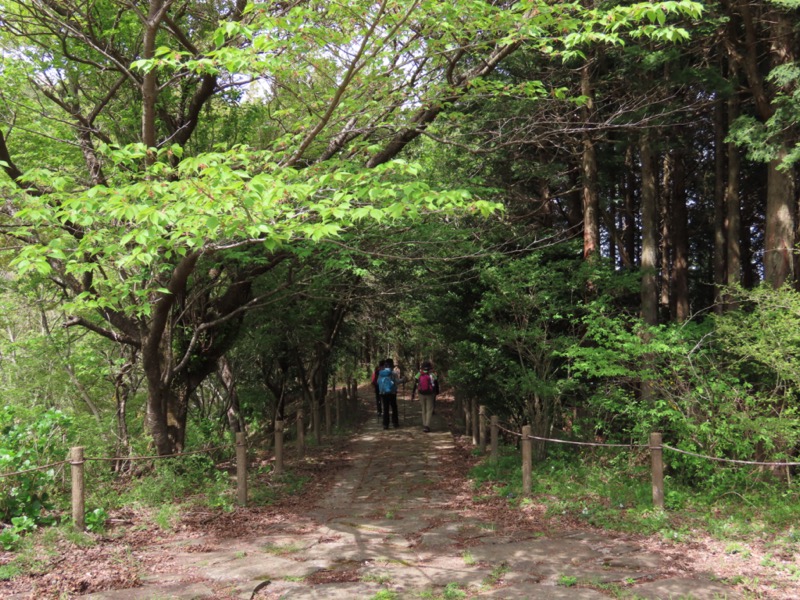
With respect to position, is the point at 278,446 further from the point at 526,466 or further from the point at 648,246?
the point at 648,246

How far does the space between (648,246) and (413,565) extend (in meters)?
7.71

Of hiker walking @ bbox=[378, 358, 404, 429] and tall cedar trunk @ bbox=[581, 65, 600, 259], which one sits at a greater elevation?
tall cedar trunk @ bbox=[581, 65, 600, 259]

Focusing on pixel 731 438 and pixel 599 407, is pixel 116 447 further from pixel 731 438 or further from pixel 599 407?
pixel 731 438

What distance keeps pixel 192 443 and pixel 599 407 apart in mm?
8054

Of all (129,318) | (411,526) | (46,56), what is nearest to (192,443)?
(129,318)

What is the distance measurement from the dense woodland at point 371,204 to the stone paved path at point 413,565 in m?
2.48

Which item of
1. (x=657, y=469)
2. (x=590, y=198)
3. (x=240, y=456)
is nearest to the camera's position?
(x=657, y=469)

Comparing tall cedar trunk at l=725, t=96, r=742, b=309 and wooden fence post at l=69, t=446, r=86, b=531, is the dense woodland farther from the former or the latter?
wooden fence post at l=69, t=446, r=86, b=531

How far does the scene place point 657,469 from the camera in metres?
6.47

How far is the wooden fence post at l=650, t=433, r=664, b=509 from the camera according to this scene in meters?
6.45

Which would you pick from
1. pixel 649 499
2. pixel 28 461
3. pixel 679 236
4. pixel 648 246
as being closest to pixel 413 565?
pixel 649 499

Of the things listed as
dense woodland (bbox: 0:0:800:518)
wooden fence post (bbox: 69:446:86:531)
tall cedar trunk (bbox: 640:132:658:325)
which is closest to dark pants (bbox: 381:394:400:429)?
dense woodland (bbox: 0:0:800:518)

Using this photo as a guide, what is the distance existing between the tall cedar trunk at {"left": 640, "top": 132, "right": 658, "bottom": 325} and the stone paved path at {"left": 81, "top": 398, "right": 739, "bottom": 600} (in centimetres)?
549

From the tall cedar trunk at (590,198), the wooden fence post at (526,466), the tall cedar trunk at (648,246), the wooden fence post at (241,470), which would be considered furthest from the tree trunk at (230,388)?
the tall cedar trunk at (648,246)
